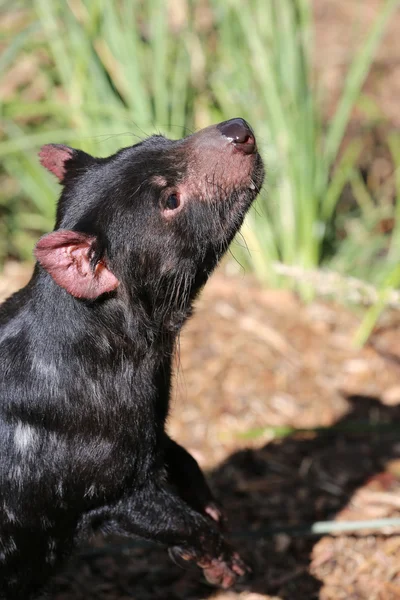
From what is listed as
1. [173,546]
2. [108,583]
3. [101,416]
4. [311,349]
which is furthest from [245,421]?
[101,416]

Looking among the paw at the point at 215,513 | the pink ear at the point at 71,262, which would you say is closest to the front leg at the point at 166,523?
the paw at the point at 215,513

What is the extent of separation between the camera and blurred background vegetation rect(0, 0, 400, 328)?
483 centimetres

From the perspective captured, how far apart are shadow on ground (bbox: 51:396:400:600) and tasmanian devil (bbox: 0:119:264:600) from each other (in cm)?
72

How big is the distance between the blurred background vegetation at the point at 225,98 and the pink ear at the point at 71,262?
2239 mm

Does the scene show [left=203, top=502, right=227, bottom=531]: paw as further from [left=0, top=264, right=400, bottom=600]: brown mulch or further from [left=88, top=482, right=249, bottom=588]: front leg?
[left=0, top=264, right=400, bottom=600]: brown mulch

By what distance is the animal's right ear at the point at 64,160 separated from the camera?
2.81 m

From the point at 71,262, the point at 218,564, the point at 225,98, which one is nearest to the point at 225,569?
the point at 218,564

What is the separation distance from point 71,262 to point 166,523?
927 millimetres

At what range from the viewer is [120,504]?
2.72 m

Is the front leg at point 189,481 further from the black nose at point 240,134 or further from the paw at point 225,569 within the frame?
the black nose at point 240,134

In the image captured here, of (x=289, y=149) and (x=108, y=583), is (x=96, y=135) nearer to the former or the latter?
(x=289, y=149)

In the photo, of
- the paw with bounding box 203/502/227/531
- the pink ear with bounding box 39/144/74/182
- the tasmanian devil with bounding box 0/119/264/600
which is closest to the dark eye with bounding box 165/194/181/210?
the tasmanian devil with bounding box 0/119/264/600

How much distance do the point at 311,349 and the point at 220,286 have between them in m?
0.75

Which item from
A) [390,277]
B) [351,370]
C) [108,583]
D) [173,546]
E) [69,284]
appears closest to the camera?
[69,284]
